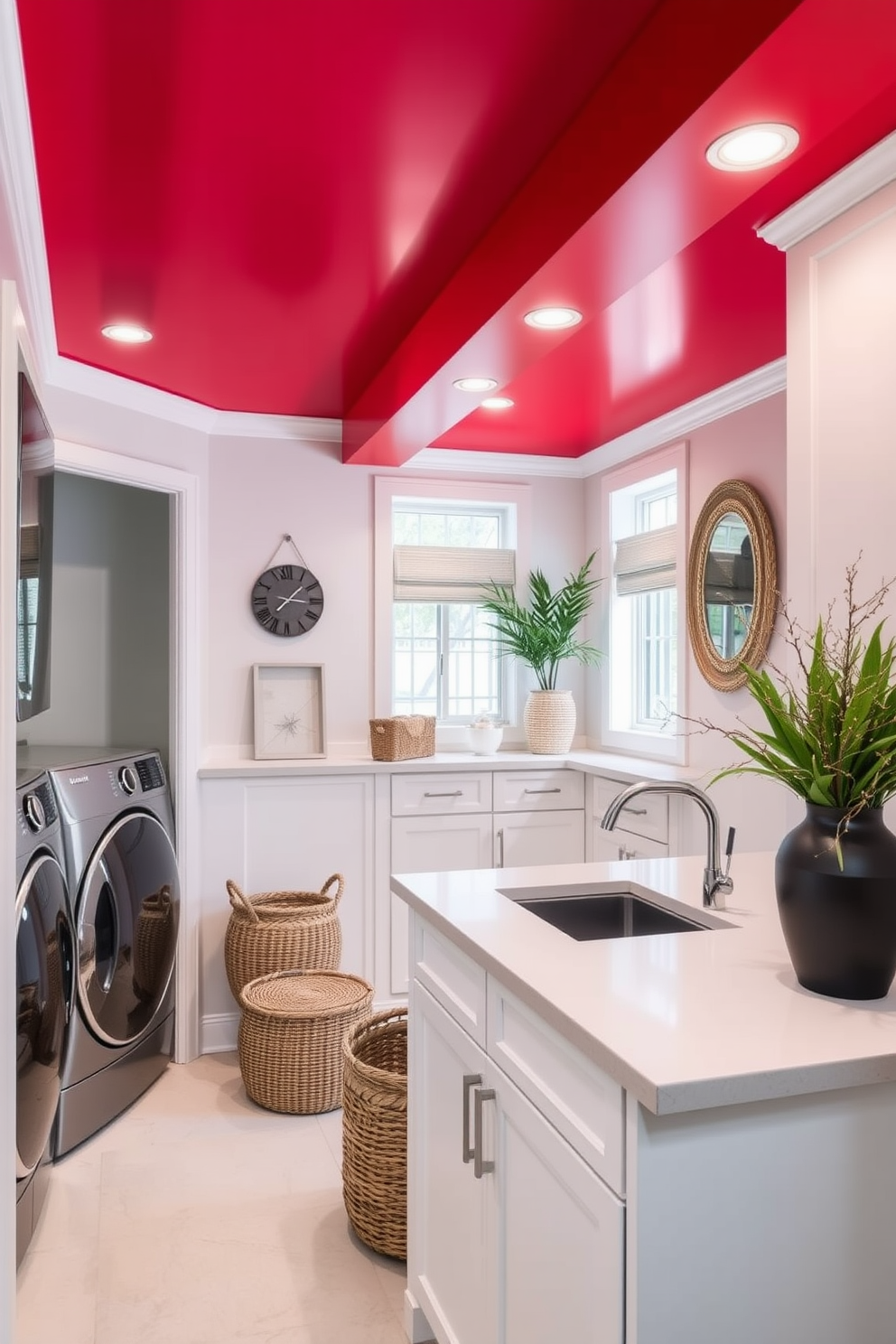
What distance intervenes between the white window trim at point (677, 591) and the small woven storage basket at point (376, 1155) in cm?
193

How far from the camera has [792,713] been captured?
1539 mm

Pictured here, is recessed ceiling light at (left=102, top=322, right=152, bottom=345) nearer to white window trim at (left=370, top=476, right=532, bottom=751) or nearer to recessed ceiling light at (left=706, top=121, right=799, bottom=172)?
white window trim at (left=370, top=476, right=532, bottom=751)

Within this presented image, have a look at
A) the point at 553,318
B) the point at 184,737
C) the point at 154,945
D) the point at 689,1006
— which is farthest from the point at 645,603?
the point at 689,1006

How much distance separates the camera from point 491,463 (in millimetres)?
4637

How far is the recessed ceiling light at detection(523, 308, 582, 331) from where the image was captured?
2.37 meters

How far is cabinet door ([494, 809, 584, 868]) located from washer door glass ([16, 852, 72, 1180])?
1.87 metres


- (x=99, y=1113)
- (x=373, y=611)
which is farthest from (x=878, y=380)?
(x=99, y=1113)

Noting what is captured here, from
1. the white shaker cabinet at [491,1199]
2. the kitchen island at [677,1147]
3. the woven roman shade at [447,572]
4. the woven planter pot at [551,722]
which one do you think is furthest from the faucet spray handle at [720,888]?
the woven roman shade at [447,572]

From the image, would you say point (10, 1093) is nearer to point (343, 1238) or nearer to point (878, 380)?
point (343, 1238)

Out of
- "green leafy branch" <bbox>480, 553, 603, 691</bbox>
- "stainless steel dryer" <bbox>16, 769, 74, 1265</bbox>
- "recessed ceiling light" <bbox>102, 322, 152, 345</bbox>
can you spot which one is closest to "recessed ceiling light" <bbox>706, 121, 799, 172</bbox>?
"recessed ceiling light" <bbox>102, 322, 152, 345</bbox>

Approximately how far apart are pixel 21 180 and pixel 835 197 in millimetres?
1661

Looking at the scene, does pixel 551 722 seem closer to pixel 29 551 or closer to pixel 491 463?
pixel 491 463

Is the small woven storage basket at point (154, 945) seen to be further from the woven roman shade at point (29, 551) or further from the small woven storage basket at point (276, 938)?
the woven roman shade at point (29, 551)

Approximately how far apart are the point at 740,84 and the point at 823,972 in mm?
1276
